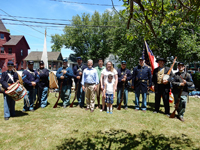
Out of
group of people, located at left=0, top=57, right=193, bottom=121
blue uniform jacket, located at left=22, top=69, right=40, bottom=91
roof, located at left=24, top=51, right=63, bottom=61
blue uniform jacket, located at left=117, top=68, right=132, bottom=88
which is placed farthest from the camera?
roof, located at left=24, top=51, right=63, bottom=61

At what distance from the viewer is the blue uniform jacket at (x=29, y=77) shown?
21.0 feet

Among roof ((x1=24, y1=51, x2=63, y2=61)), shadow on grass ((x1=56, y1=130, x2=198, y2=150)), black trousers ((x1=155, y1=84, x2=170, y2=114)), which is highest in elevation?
roof ((x1=24, y1=51, x2=63, y2=61))

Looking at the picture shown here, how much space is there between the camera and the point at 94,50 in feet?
111

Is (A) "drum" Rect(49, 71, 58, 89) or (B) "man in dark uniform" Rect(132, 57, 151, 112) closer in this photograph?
(B) "man in dark uniform" Rect(132, 57, 151, 112)

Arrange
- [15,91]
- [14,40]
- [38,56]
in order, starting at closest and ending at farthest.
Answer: [15,91] < [14,40] < [38,56]

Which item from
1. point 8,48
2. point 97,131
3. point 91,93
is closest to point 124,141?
point 97,131

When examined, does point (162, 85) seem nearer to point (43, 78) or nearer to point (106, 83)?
point (106, 83)

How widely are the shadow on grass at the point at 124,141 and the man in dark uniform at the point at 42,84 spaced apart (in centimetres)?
355

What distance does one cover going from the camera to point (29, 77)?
21.5 feet

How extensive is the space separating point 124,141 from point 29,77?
15.8 ft

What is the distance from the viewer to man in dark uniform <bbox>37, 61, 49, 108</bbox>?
285 inches

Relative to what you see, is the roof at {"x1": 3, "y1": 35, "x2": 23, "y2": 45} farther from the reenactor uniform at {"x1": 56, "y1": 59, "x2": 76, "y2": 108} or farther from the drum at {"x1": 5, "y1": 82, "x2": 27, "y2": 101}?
the drum at {"x1": 5, "y1": 82, "x2": 27, "y2": 101}

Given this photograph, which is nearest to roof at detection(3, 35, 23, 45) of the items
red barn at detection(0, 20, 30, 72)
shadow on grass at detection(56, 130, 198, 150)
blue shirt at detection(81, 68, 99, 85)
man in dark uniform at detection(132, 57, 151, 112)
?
red barn at detection(0, 20, 30, 72)

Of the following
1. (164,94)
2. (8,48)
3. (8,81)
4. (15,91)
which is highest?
(8,48)
